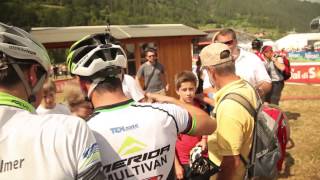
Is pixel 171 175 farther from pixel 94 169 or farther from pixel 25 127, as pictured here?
pixel 25 127

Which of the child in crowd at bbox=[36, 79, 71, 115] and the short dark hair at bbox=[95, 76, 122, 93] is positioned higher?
the short dark hair at bbox=[95, 76, 122, 93]

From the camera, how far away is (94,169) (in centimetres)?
164

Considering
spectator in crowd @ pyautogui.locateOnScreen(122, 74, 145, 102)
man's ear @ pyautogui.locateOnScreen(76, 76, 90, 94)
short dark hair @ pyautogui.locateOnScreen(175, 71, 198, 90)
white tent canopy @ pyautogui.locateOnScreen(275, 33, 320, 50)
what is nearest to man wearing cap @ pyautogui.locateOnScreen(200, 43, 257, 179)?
man's ear @ pyautogui.locateOnScreen(76, 76, 90, 94)

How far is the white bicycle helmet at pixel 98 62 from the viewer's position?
2.04m

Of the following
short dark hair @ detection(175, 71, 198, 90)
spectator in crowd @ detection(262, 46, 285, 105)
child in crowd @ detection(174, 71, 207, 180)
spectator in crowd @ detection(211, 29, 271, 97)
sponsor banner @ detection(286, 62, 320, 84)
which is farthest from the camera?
sponsor banner @ detection(286, 62, 320, 84)

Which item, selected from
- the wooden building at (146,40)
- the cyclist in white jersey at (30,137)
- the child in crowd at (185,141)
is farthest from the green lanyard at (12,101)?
the wooden building at (146,40)

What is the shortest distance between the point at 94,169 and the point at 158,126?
531 mm

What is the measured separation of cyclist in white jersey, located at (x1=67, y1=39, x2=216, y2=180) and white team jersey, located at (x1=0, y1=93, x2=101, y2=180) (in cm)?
32

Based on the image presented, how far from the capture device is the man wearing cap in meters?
2.94

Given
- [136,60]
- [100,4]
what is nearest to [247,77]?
[136,60]

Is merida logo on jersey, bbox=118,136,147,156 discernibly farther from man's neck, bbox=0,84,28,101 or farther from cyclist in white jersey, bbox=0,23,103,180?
man's neck, bbox=0,84,28,101

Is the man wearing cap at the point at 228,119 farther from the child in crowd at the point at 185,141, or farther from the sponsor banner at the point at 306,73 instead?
the sponsor banner at the point at 306,73

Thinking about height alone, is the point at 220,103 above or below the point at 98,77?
below

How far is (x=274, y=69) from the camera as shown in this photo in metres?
9.76
